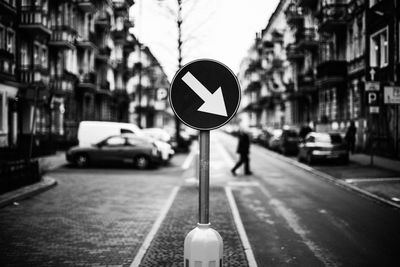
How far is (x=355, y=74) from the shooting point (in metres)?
31.2

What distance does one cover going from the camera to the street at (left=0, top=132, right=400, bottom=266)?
6.89m

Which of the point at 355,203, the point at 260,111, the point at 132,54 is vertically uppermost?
the point at 132,54

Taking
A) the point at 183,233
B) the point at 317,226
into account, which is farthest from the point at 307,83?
the point at 183,233

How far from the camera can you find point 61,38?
34062 millimetres

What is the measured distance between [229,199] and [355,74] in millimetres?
20802

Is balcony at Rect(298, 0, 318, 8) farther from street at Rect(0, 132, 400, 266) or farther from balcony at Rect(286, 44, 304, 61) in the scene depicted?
street at Rect(0, 132, 400, 266)

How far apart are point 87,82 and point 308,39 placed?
1782 centimetres

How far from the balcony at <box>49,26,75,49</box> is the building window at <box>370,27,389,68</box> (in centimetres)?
1894

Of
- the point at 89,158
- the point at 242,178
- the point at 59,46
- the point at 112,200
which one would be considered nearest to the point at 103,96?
the point at 59,46

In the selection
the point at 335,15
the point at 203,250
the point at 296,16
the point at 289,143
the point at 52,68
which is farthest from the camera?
the point at 296,16

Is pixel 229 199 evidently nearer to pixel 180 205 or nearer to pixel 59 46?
pixel 180 205

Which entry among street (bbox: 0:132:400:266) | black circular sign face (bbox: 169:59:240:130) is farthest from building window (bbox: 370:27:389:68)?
black circular sign face (bbox: 169:59:240:130)

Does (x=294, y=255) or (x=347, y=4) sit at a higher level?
(x=347, y=4)

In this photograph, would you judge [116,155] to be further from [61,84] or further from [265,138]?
[265,138]
